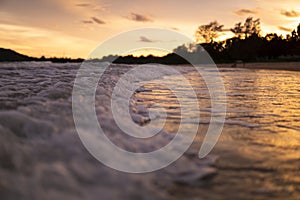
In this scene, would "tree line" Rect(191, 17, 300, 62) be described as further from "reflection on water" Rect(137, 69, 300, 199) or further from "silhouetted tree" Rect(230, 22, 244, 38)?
"reflection on water" Rect(137, 69, 300, 199)

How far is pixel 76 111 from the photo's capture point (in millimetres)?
3057

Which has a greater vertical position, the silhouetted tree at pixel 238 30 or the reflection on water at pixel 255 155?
the silhouetted tree at pixel 238 30

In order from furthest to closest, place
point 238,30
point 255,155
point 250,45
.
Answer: point 238,30 → point 250,45 → point 255,155

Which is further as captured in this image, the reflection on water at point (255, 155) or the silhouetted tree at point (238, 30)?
the silhouetted tree at point (238, 30)

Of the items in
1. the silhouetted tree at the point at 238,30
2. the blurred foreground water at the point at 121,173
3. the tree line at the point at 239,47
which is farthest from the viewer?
the silhouetted tree at the point at 238,30

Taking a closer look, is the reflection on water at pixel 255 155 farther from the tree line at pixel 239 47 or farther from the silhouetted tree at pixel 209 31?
the silhouetted tree at pixel 209 31

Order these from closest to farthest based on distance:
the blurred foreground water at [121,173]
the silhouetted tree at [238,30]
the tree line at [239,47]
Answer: the blurred foreground water at [121,173], the tree line at [239,47], the silhouetted tree at [238,30]

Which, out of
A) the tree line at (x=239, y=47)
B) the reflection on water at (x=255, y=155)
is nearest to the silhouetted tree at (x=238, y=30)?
the tree line at (x=239, y=47)

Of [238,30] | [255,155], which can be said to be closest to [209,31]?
[238,30]

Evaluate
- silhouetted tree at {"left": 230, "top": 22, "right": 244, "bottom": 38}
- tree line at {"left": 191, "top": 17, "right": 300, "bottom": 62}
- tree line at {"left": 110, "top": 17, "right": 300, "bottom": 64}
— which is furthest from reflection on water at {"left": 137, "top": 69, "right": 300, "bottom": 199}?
silhouetted tree at {"left": 230, "top": 22, "right": 244, "bottom": 38}

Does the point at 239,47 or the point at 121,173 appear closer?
the point at 121,173

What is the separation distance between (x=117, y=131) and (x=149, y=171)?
0.85 metres

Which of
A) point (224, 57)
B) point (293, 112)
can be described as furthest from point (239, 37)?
point (293, 112)

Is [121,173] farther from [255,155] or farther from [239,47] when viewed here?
[239,47]
